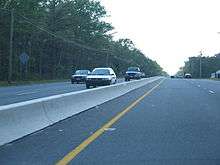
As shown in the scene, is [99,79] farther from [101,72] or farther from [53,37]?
[53,37]

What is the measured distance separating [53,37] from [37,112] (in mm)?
72559

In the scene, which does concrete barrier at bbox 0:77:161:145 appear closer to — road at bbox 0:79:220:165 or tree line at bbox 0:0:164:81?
road at bbox 0:79:220:165

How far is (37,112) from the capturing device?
1290 centimetres

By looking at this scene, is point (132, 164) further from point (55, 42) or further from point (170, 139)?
point (55, 42)

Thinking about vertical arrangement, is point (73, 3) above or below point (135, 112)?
above

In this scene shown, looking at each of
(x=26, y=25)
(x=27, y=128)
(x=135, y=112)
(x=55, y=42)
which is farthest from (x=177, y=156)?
(x=55, y=42)

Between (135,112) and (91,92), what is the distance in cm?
296

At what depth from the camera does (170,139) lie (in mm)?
11320

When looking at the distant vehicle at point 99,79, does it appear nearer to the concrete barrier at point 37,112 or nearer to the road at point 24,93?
the road at point 24,93

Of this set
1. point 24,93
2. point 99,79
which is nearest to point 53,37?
point 99,79

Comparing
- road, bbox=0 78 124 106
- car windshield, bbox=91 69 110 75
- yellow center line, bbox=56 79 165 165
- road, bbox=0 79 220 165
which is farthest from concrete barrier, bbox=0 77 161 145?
car windshield, bbox=91 69 110 75

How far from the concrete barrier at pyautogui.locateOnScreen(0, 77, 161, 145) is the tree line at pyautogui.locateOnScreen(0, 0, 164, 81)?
38.4 metres

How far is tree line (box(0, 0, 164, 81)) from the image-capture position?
65.1m

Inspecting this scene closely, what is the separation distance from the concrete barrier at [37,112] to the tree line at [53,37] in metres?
38.4
